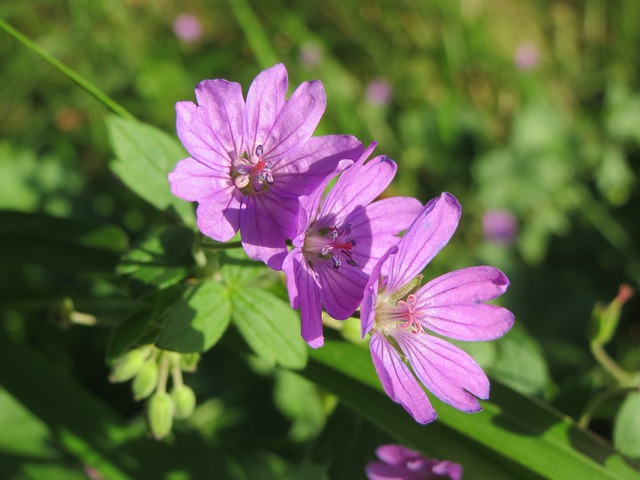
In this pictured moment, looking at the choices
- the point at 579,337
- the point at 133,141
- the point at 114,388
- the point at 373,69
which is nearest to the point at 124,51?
the point at 373,69

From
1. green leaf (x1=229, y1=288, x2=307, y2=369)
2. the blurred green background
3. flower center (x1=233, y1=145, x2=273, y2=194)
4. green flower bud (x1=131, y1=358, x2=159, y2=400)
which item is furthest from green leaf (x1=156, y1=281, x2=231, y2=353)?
the blurred green background

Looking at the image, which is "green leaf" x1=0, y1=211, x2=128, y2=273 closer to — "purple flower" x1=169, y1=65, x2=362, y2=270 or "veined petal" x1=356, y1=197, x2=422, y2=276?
"purple flower" x1=169, y1=65, x2=362, y2=270

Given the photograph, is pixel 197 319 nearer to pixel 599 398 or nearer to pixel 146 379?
pixel 146 379

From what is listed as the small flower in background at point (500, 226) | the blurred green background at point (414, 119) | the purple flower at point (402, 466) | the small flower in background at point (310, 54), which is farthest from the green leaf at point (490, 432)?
the small flower in background at point (310, 54)

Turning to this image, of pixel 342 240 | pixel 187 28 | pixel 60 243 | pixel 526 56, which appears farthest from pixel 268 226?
pixel 526 56

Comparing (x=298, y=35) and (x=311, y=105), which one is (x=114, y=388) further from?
(x=298, y=35)

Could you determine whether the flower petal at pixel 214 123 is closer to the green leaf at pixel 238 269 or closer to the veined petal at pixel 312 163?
the veined petal at pixel 312 163
